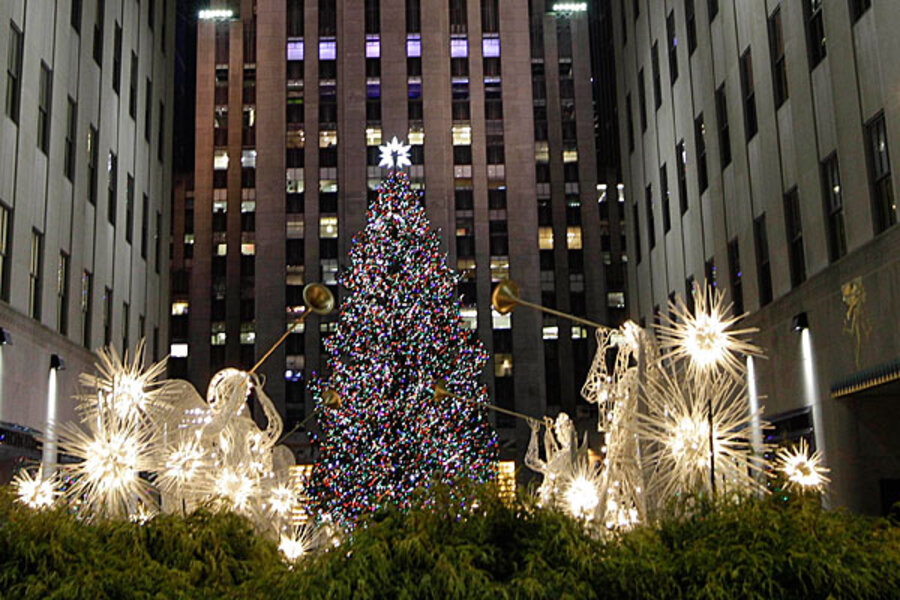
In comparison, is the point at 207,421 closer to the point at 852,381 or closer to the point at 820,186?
the point at 852,381

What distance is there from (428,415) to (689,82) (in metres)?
13.0

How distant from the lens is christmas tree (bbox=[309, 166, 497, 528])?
33469 mm

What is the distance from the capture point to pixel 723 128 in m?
29.0

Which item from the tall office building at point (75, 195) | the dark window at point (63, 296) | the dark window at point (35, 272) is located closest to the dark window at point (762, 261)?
the tall office building at point (75, 195)

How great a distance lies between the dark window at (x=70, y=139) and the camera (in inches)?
1151

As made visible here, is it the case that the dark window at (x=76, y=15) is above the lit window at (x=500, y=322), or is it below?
above

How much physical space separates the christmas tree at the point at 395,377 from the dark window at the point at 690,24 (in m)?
11.0

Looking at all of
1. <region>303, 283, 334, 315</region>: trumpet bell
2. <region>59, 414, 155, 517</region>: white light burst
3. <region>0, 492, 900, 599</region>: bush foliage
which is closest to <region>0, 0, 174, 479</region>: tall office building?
<region>303, 283, 334, 315</region>: trumpet bell

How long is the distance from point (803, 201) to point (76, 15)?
2040cm

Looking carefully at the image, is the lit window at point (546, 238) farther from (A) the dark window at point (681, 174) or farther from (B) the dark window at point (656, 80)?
(A) the dark window at point (681, 174)

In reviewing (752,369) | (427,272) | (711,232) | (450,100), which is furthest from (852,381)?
(450,100)

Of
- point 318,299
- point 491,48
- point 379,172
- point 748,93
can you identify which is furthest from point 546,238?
point 318,299

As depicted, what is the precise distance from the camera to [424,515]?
7.18m

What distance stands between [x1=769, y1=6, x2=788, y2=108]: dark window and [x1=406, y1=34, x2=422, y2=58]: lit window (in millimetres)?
42822
